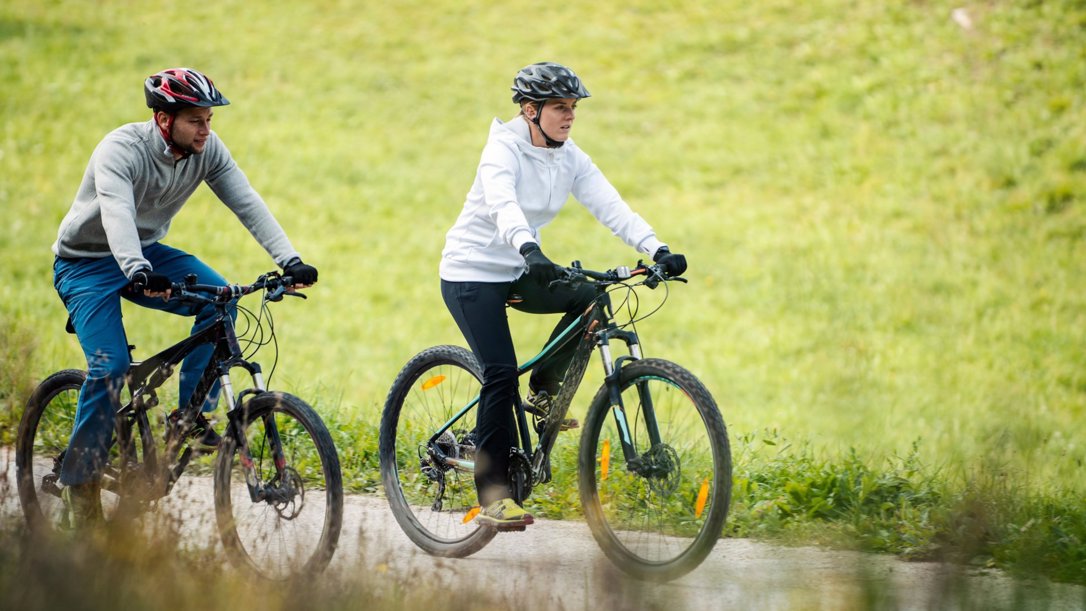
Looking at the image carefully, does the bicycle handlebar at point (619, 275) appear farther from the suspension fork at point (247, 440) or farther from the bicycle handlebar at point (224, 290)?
the suspension fork at point (247, 440)

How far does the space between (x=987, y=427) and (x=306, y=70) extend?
21.0 metres

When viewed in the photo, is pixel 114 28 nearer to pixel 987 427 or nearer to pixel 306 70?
pixel 306 70

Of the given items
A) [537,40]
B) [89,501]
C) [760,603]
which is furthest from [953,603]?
[537,40]

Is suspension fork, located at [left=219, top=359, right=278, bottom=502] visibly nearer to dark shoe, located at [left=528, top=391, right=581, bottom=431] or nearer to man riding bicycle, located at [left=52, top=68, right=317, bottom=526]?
man riding bicycle, located at [left=52, top=68, right=317, bottom=526]

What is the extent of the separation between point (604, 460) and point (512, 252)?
1046 mm

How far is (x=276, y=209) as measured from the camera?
18.5 m

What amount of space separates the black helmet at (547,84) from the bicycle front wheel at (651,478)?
122cm

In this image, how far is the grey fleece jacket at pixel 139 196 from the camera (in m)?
4.91

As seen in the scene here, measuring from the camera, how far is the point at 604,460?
496 cm

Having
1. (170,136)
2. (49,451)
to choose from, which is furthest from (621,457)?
(49,451)

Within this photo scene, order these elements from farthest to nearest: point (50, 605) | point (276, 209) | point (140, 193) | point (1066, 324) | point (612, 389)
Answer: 1. point (276, 209)
2. point (1066, 324)
3. point (140, 193)
4. point (612, 389)
5. point (50, 605)

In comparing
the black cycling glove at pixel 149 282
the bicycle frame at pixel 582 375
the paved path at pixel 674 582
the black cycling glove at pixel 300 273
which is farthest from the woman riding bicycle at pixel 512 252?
the black cycling glove at pixel 149 282

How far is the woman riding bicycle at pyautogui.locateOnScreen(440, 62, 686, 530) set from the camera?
16.7ft

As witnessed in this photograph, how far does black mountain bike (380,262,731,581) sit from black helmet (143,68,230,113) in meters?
1.65
